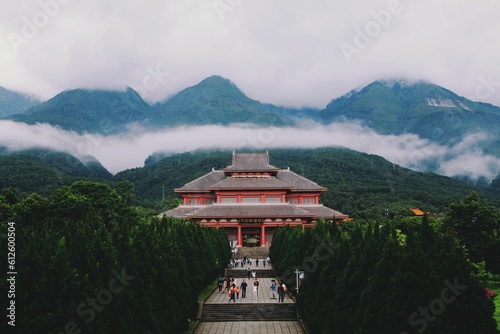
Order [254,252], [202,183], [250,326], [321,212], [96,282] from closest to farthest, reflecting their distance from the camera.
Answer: [96,282] → [250,326] → [254,252] → [321,212] → [202,183]

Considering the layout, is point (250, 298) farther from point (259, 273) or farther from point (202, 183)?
point (202, 183)

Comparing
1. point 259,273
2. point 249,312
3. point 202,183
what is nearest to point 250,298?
point 249,312

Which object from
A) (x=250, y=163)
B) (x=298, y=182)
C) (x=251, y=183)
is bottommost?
(x=298, y=182)

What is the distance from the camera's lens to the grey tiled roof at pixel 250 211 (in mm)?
46375

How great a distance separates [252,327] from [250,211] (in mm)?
27876

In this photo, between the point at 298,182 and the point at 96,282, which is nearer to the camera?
the point at 96,282

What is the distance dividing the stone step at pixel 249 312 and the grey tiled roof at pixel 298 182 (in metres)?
30.2

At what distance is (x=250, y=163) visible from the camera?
53.8 metres

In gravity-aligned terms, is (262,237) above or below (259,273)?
below

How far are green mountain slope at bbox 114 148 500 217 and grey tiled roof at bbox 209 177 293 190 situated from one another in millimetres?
32335

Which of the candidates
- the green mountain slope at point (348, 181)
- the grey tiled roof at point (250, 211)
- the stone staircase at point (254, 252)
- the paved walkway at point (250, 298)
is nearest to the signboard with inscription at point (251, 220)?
the grey tiled roof at point (250, 211)

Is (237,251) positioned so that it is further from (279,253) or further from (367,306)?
(367,306)

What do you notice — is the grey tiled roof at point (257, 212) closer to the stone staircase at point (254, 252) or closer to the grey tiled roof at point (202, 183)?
Answer: the stone staircase at point (254, 252)

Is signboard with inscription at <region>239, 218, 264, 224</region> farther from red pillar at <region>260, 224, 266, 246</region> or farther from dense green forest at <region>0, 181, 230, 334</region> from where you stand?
dense green forest at <region>0, 181, 230, 334</region>
